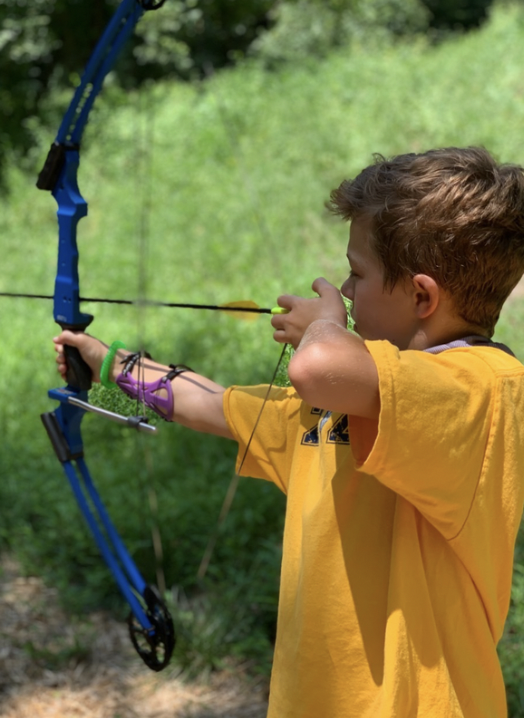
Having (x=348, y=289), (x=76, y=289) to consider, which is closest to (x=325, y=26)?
(x=76, y=289)

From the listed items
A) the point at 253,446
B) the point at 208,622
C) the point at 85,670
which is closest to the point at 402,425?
the point at 253,446

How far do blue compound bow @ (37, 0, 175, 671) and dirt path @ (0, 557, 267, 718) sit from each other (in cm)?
59

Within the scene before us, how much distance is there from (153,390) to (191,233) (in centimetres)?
423

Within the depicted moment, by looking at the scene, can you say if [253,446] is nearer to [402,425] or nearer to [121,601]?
[402,425]

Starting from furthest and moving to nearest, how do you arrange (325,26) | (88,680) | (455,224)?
(325,26)
(88,680)
(455,224)

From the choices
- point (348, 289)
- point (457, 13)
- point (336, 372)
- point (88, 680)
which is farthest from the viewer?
point (457, 13)

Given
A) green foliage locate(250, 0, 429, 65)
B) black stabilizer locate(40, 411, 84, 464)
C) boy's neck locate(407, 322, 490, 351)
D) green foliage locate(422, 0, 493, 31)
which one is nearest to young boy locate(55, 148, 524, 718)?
boy's neck locate(407, 322, 490, 351)

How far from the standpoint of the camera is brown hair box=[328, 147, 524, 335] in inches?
40.8

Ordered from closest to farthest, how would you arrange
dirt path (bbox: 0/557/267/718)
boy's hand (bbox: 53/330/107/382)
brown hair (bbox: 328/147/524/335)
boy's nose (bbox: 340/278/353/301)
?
brown hair (bbox: 328/147/524/335), boy's nose (bbox: 340/278/353/301), boy's hand (bbox: 53/330/107/382), dirt path (bbox: 0/557/267/718)

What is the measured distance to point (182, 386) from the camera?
1.45 meters

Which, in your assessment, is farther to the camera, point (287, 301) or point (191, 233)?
point (191, 233)

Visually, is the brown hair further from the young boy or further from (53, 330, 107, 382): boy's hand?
(53, 330, 107, 382): boy's hand

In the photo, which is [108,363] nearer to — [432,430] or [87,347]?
[87,347]

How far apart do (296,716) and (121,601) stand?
155cm
